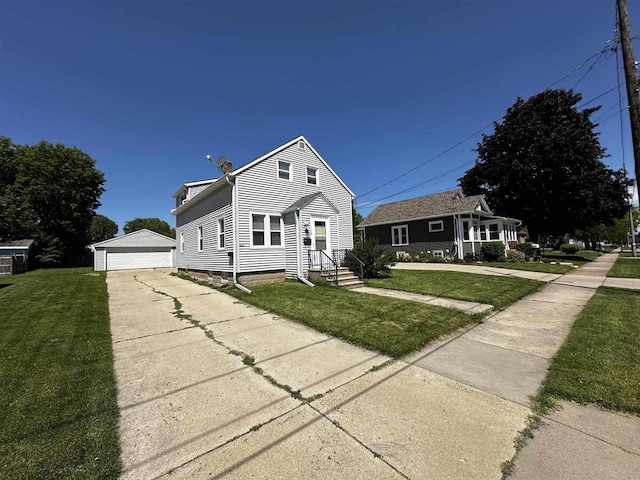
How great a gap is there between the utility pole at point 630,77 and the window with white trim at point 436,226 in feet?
49.0

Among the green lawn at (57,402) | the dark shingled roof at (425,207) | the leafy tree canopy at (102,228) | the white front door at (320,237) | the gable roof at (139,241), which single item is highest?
the leafy tree canopy at (102,228)

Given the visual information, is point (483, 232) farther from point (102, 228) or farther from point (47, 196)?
point (102, 228)

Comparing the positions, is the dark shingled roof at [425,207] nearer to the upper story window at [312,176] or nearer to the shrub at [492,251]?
the shrub at [492,251]

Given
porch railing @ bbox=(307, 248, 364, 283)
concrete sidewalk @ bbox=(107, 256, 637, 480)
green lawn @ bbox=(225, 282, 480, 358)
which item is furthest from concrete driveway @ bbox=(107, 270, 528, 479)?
porch railing @ bbox=(307, 248, 364, 283)

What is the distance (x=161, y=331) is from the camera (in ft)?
20.4

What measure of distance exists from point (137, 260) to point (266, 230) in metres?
21.5

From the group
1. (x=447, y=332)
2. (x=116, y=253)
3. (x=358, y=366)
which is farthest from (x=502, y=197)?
(x=116, y=253)

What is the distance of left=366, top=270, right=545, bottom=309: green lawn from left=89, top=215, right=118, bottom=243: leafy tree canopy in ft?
216

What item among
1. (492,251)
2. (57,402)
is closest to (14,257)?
(57,402)

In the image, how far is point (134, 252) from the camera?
2702 cm

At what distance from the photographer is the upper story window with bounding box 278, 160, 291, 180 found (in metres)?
13.0

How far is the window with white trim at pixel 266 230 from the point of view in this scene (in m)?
12.0

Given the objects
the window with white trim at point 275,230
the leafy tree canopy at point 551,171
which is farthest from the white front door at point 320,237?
the leafy tree canopy at point 551,171

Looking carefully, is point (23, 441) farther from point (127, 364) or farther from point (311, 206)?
point (311, 206)
